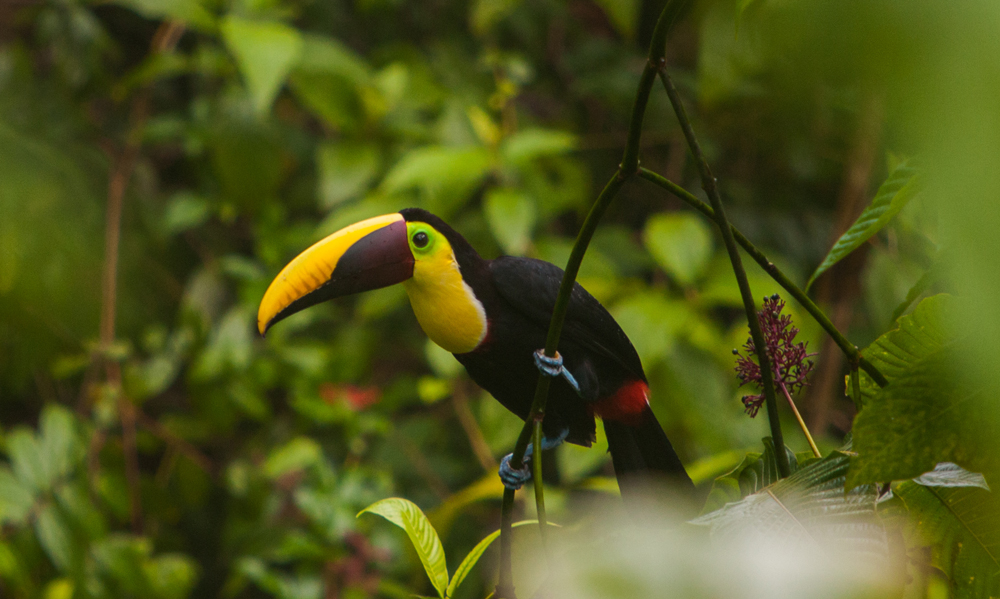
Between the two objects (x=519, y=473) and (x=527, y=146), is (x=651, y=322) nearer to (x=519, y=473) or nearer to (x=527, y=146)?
(x=527, y=146)

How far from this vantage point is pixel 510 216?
Answer: 1202 mm

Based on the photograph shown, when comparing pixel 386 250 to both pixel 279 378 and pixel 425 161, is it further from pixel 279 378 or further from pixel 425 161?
pixel 279 378

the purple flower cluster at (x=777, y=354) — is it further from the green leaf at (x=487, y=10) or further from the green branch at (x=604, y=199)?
the green leaf at (x=487, y=10)

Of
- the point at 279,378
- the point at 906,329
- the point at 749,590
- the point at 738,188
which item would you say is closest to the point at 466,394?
the point at 279,378

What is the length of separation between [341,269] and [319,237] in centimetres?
87

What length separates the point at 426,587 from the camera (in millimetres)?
1465

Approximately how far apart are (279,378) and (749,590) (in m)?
1.37

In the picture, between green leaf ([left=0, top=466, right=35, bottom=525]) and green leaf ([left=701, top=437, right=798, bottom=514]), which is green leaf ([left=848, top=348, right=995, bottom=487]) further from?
green leaf ([left=0, top=466, right=35, bottom=525])

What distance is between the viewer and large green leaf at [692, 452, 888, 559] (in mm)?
337

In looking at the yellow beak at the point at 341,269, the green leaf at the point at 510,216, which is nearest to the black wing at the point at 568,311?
the yellow beak at the point at 341,269

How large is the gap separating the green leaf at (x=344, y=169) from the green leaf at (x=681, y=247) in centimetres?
56

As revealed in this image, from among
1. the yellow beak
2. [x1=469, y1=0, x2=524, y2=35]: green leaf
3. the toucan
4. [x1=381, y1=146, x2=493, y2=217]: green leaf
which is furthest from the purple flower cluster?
[x1=469, y1=0, x2=524, y2=35]: green leaf

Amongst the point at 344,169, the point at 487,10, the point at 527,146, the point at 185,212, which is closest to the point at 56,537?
the point at 185,212

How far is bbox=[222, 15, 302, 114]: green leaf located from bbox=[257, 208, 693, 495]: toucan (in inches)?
32.6
